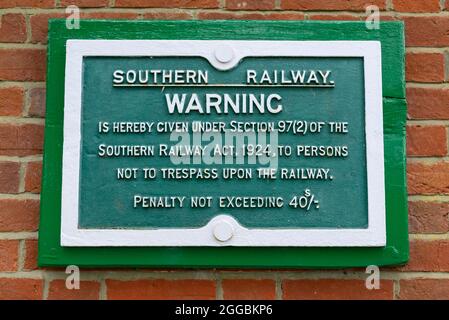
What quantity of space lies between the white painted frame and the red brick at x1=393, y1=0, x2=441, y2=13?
18 cm

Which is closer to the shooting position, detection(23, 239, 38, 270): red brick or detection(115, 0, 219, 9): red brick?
detection(23, 239, 38, 270): red brick

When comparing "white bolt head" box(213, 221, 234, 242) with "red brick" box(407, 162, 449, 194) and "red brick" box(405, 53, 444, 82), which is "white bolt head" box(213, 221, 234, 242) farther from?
"red brick" box(405, 53, 444, 82)

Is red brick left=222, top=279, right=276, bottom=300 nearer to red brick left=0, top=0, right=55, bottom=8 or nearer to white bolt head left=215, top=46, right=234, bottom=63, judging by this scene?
white bolt head left=215, top=46, right=234, bottom=63

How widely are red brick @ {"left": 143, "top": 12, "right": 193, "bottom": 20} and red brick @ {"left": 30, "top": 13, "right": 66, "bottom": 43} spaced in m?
0.27

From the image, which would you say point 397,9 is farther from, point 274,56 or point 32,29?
point 32,29

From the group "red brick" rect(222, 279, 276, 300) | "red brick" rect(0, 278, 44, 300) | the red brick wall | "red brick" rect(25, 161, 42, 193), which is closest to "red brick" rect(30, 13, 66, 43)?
the red brick wall

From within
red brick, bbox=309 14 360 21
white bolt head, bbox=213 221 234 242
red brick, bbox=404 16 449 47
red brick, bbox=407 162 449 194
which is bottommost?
white bolt head, bbox=213 221 234 242

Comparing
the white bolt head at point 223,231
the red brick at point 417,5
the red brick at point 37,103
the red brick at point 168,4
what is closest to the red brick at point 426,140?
the red brick at point 417,5

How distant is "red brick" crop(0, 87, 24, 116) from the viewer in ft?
6.93

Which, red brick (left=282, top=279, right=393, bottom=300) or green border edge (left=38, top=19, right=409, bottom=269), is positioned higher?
green border edge (left=38, top=19, right=409, bottom=269)

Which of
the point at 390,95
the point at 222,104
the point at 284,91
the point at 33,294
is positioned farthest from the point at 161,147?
the point at 390,95

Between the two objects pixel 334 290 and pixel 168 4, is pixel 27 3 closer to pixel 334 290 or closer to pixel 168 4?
pixel 168 4

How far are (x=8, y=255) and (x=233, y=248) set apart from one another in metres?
0.67

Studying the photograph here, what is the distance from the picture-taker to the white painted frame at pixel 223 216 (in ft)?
6.50
